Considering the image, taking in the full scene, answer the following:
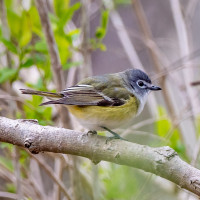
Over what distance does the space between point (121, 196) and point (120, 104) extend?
0.49 meters

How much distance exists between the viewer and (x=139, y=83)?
7.84 ft

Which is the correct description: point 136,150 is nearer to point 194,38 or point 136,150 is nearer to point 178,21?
point 178,21

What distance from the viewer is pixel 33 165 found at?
287 centimetres

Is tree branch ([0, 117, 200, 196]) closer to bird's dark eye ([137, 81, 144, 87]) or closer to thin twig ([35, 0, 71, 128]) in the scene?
thin twig ([35, 0, 71, 128])

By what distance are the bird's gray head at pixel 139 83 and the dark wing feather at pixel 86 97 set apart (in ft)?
0.78

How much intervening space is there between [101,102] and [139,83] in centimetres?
39

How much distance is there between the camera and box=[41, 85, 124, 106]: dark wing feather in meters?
2.00

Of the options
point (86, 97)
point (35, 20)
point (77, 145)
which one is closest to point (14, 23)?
point (35, 20)

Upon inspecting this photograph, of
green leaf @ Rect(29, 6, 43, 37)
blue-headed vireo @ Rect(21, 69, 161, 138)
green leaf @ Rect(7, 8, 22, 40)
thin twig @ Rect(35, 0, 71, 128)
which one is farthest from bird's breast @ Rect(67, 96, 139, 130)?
green leaf @ Rect(29, 6, 43, 37)

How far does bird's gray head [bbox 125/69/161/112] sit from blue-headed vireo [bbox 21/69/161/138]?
70mm

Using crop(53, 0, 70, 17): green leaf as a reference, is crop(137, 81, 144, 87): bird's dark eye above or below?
below

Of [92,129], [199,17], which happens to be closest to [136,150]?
[92,129]

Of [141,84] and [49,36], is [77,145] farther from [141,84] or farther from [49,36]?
[141,84]

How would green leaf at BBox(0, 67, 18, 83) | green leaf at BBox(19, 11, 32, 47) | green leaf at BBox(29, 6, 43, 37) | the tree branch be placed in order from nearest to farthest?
the tree branch, green leaf at BBox(0, 67, 18, 83), green leaf at BBox(19, 11, 32, 47), green leaf at BBox(29, 6, 43, 37)
